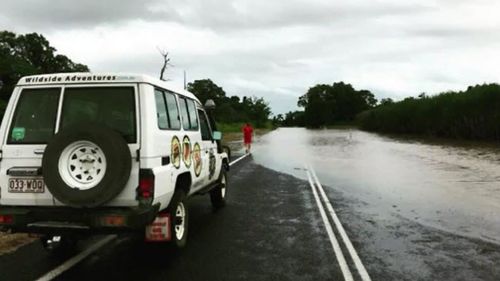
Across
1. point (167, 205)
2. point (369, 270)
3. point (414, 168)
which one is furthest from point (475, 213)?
point (414, 168)

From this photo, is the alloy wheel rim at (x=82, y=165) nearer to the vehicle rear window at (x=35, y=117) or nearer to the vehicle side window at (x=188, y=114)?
the vehicle rear window at (x=35, y=117)

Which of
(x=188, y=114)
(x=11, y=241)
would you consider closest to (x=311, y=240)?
(x=188, y=114)

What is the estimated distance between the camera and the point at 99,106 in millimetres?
6227

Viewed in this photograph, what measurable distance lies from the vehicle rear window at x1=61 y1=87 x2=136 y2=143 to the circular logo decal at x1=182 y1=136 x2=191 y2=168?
1410 millimetres

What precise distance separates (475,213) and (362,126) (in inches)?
4337

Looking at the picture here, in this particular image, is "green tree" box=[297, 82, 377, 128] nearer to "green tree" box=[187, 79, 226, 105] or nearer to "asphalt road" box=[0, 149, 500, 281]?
"green tree" box=[187, 79, 226, 105]

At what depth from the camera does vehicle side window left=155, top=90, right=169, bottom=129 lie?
258 inches

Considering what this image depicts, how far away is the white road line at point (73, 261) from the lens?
604 centimetres

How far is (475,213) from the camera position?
417 inches

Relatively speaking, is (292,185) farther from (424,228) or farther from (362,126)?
(362,126)

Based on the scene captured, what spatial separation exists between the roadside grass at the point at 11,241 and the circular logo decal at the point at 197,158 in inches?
99.9

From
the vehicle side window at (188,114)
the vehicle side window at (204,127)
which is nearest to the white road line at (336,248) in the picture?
the vehicle side window at (204,127)

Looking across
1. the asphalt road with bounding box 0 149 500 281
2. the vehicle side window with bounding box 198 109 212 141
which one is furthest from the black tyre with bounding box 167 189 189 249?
the vehicle side window with bounding box 198 109 212 141

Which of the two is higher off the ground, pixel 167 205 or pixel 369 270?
pixel 167 205
